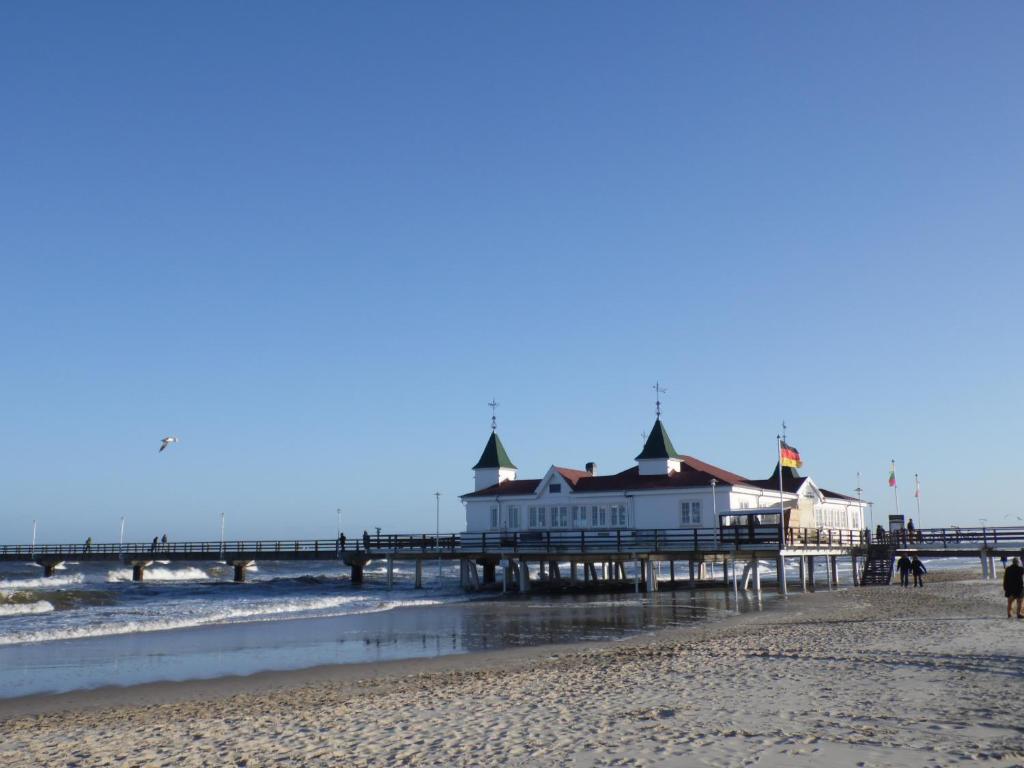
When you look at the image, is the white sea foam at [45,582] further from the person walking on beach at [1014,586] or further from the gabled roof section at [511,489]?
the person walking on beach at [1014,586]

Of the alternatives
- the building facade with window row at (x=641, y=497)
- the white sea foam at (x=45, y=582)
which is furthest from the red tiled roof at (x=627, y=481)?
the white sea foam at (x=45, y=582)

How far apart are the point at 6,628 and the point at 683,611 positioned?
2131 cm

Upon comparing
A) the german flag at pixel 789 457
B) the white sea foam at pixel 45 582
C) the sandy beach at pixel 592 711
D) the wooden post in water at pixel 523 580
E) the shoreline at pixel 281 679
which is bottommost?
the white sea foam at pixel 45 582

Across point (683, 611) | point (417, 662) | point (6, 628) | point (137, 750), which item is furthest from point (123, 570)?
point (137, 750)

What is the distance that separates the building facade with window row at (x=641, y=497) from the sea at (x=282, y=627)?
13.6ft

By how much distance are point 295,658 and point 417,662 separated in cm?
328

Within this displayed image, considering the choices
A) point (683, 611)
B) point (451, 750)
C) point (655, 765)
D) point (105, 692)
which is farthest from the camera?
point (683, 611)

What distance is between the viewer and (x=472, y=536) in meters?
50.2

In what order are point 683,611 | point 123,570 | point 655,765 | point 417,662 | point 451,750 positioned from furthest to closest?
point 123,570 < point 683,611 < point 417,662 < point 451,750 < point 655,765

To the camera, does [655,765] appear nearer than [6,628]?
Yes

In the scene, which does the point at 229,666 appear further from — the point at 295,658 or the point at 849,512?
the point at 849,512

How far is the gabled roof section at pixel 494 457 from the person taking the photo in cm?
5338

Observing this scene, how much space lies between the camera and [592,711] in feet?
40.4

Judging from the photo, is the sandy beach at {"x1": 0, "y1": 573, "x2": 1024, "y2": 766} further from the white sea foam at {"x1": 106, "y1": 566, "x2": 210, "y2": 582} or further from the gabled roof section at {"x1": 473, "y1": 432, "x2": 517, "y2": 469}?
the white sea foam at {"x1": 106, "y1": 566, "x2": 210, "y2": 582}
